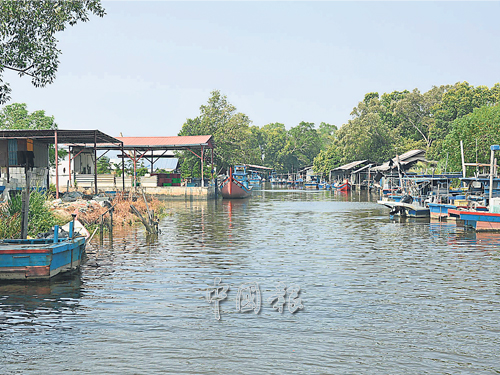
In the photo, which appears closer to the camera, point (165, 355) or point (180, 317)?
point (165, 355)

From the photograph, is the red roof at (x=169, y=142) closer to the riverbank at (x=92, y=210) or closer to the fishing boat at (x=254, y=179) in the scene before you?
the riverbank at (x=92, y=210)

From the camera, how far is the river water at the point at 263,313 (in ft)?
33.2

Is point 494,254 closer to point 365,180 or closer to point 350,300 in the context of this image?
point 350,300

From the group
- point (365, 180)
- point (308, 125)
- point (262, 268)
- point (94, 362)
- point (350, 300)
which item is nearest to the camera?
point (94, 362)

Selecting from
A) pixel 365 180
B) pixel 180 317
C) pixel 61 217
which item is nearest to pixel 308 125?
pixel 365 180

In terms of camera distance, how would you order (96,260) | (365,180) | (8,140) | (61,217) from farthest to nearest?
(365,180) → (8,140) → (61,217) → (96,260)

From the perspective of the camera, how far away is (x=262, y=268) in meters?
19.6

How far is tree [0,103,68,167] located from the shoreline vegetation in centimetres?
3684

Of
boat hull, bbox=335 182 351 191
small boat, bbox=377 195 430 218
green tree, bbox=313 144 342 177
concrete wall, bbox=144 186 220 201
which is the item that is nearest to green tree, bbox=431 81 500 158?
boat hull, bbox=335 182 351 191

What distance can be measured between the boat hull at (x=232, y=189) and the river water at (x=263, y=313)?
4357cm

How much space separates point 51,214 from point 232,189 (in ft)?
149

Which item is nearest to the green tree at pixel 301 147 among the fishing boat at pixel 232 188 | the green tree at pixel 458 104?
the green tree at pixel 458 104

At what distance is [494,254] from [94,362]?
1796cm

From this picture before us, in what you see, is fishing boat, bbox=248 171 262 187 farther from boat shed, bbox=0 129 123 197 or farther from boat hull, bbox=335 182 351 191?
boat shed, bbox=0 129 123 197
